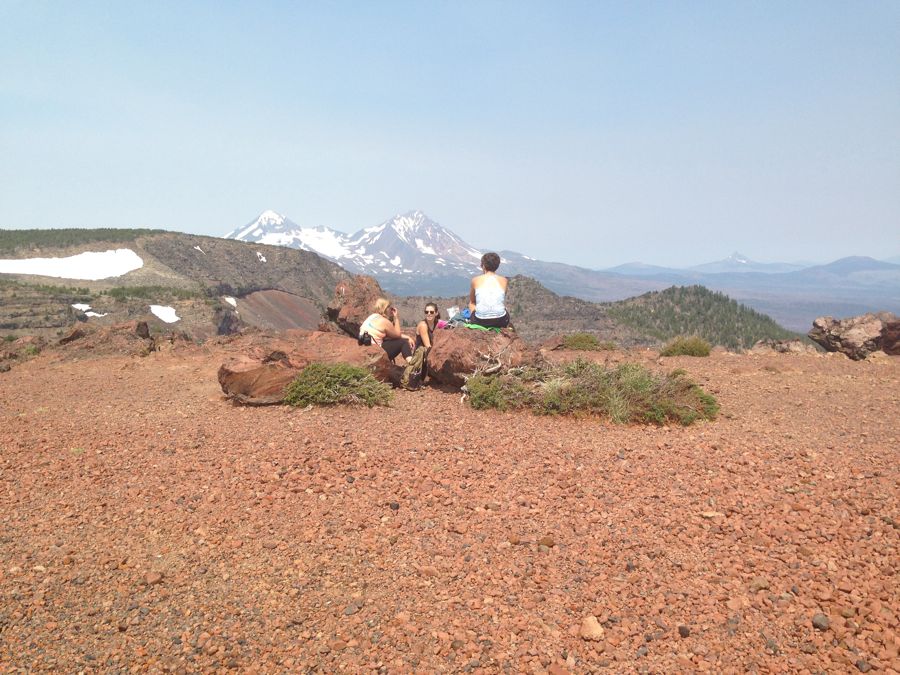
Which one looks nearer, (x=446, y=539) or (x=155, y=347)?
(x=446, y=539)

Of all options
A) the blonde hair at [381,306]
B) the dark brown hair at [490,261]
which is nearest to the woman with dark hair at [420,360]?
the blonde hair at [381,306]

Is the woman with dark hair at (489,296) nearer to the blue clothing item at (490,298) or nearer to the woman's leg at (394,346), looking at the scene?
the blue clothing item at (490,298)

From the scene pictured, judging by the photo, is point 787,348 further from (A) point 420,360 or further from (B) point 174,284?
(B) point 174,284

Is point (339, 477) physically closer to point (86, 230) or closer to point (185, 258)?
point (185, 258)

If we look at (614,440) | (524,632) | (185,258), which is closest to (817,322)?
(614,440)

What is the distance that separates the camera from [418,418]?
771 cm

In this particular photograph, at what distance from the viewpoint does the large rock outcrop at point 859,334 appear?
15258 millimetres

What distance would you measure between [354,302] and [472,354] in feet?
18.4

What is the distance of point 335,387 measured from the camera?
27.9 feet

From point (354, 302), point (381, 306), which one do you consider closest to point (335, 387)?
point (381, 306)

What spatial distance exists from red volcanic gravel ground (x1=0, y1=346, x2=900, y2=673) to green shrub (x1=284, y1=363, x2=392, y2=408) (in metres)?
0.91

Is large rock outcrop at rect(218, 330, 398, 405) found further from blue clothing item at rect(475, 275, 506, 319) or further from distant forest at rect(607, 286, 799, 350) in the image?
distant forest at rect(607, 286, 799, 350)

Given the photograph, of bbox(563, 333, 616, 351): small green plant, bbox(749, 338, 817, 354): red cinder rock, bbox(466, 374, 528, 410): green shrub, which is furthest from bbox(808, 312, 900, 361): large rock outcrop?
bbox(466, 374, 528, 410): green shrub

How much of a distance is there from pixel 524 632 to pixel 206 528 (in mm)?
2775
